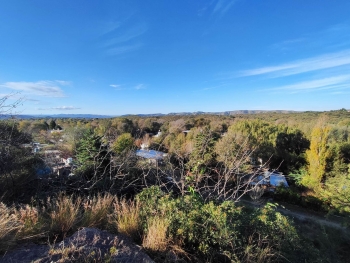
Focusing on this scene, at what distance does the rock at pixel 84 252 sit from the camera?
157cm

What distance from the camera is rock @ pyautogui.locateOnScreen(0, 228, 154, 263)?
157 centimetres

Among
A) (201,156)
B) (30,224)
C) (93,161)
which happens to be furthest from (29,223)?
(93,161)

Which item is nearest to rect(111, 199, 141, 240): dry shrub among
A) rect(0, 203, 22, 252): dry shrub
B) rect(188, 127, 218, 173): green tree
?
rect(0, 203, 22, 252): dry shrub

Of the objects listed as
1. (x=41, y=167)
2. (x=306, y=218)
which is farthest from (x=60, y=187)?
(x=306, y=218)

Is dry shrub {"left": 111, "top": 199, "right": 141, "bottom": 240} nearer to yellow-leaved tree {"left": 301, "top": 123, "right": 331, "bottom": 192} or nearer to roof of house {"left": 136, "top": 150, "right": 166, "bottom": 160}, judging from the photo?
roof of house {"left": 136, "top": 150, "right": 166, "bottom": 160}

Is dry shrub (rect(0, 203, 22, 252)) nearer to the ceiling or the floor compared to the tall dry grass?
nearer to the ceiling

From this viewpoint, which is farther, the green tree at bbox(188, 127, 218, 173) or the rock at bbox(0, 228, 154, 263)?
the green tree at bbox(188, 127, 218, 173)

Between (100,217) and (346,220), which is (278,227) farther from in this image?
(346,220)

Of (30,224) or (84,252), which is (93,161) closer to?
(30,224)

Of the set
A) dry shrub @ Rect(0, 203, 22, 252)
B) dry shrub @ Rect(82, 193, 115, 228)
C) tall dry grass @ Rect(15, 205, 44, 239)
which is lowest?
dry shrub @ Rect(82, 193, 115, 228)

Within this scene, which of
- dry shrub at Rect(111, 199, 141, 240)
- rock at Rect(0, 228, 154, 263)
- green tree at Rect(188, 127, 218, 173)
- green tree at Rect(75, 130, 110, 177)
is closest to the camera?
rock at Rect(0, 228, 154, 263)

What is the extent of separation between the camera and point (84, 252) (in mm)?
1635

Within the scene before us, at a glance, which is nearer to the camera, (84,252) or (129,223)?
(84,252)

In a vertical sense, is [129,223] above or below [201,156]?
below
